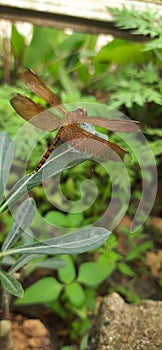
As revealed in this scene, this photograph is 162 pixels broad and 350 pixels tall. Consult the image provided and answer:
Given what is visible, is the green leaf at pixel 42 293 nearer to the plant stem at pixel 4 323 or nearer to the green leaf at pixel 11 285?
the plant stem at pixel 4 323

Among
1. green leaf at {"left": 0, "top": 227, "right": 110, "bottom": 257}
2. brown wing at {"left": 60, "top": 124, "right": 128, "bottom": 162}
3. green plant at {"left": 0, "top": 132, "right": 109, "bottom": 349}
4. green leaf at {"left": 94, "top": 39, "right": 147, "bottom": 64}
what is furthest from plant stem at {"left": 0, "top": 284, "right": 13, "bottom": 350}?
green leaf at {"left": 94, "top": 39, "right": 147, "bottom": 64}

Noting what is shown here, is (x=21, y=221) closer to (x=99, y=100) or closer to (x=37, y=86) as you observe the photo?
(x=37, y=86)

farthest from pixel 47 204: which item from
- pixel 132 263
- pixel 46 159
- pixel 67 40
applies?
pixel 46 159

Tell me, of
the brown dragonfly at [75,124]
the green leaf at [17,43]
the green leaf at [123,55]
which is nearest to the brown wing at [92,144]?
the brown dragonfly at [75,124]

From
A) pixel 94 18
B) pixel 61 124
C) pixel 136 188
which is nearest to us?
pixel 61 124

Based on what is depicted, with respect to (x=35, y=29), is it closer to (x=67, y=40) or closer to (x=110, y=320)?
(x=67, y=40)
